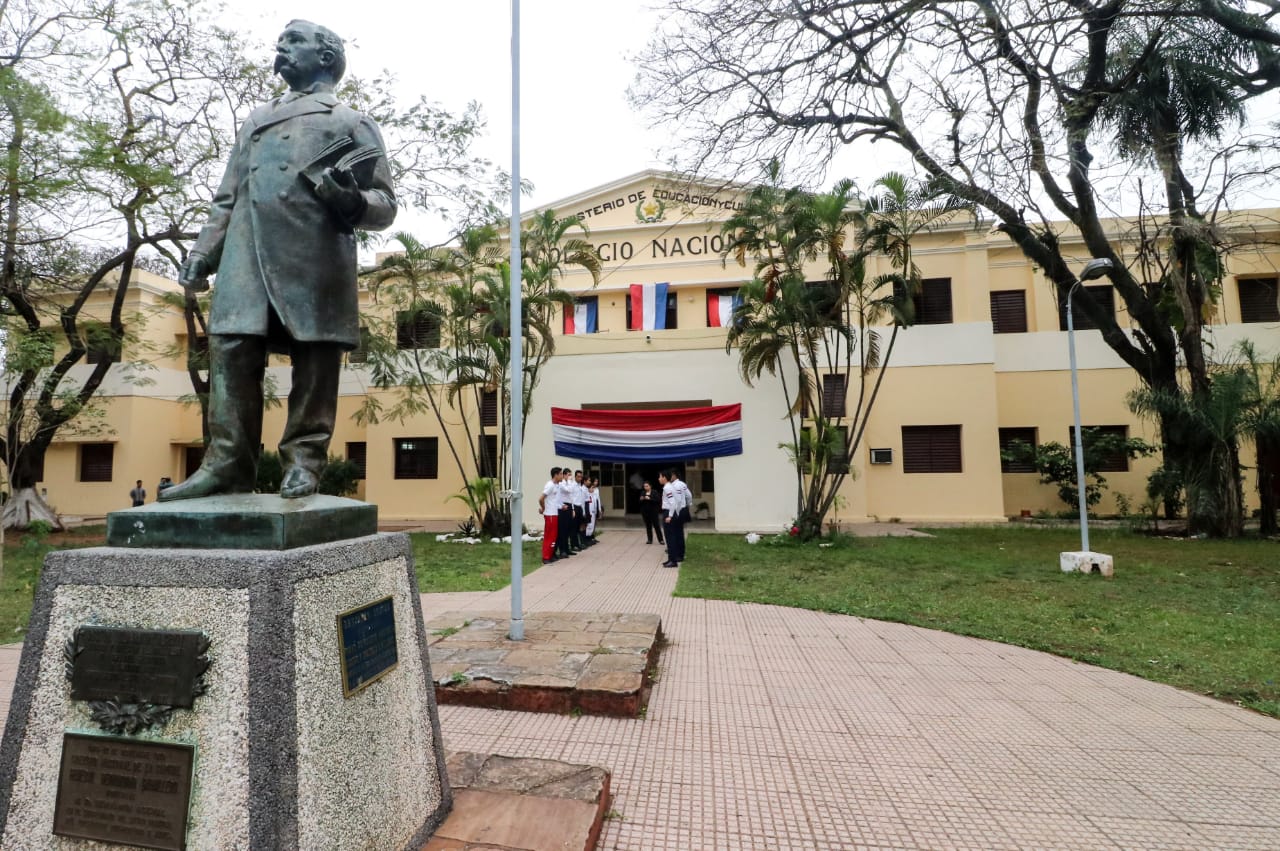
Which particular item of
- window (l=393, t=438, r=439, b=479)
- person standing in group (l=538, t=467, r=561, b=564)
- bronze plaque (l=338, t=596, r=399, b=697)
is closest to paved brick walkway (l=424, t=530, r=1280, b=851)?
bronze plaque (l=338, t=596, r=399, b=697)

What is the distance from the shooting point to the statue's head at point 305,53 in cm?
246

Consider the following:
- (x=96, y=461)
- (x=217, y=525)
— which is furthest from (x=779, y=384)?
(x=96, y=461)

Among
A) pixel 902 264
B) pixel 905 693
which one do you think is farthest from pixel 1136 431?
→ pixel 905 693

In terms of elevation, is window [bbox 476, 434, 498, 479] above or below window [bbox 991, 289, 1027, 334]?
below

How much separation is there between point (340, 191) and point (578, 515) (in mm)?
9761

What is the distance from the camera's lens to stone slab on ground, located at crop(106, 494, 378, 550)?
194 centimetres

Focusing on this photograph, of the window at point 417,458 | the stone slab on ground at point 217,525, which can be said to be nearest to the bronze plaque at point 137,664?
the stone slab on ground at point 217,525

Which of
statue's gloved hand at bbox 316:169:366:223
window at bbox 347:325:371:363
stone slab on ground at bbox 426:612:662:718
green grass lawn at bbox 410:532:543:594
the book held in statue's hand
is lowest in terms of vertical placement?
green grass lawn at bbox 410:532:543:594

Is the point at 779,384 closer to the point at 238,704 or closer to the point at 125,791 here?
the point at 238,704

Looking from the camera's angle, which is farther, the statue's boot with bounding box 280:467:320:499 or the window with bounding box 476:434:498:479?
the window with bounding box 476:434:498:479

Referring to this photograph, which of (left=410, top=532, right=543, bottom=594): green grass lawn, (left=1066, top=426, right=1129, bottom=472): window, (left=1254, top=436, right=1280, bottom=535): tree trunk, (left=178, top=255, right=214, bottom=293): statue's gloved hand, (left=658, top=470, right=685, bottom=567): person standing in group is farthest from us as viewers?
(left=1066, top=426, right=1129, bottom=472): window

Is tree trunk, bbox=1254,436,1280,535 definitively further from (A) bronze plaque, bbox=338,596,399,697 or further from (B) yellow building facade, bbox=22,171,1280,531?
(A) bronze plaque, bbox=338,596,399,697

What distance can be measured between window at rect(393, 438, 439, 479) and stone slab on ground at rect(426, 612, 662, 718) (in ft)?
42.5

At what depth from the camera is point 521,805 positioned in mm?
2395
